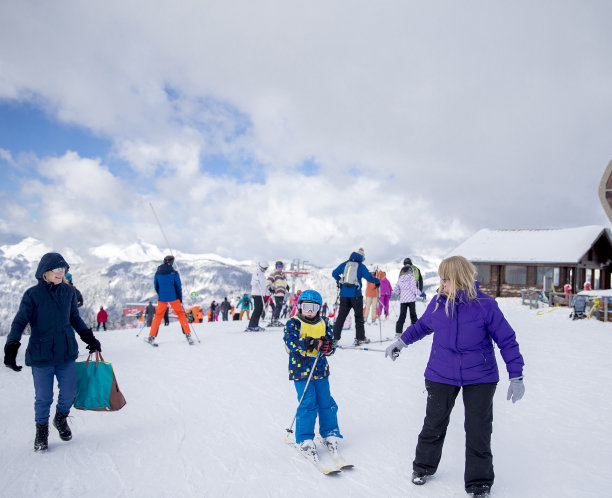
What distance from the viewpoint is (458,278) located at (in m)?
3.20

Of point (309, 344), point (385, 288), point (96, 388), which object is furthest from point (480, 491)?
point (385, 288)

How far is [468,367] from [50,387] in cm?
373

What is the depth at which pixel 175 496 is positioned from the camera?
3.12 meters

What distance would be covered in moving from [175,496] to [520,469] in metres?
2.91

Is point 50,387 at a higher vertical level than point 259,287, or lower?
lower

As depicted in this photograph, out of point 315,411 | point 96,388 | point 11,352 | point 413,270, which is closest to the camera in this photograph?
point 11,352

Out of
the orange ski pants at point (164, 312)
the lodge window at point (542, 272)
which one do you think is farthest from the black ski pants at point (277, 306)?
the lodge window at point (542, 272)

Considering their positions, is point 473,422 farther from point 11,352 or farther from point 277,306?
point 277,306

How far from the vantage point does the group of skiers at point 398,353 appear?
3.10 metres

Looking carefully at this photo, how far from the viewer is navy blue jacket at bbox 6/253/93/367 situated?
3.75m

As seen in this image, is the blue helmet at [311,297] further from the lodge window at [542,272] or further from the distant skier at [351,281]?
the lodge window at [542,272]

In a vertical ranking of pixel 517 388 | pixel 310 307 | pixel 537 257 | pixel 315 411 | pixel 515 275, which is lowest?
pixel 315 411

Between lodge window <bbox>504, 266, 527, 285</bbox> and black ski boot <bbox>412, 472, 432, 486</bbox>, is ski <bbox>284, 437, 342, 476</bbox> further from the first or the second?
lodge window <bbox>504, 266, 527, 285</bbox>

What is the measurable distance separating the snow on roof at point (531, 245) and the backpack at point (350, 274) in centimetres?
2209
